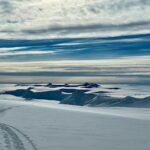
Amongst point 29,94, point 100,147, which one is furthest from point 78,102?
point 100,147

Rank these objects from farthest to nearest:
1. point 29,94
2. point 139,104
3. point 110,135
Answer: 1. point 29,94
2. point 139,104
3. point 110,135

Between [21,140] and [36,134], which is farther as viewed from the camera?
[36,134]

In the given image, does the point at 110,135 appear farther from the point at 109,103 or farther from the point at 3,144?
the point at 109,103

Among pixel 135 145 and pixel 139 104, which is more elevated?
pixel 135 145

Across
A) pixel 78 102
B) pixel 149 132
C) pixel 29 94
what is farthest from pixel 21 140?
pixel 29 94

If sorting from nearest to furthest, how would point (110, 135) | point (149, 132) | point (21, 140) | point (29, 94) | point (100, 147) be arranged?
point (100, 147)
point (21, 140)
point (110, 135)
point (149, 132)
point (29, 94)

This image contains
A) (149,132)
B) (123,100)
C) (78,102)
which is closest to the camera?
(149,132)

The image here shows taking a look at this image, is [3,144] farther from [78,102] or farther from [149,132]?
[78,102]

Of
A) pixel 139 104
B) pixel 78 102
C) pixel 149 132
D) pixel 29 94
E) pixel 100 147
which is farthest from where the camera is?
pixel 29 94

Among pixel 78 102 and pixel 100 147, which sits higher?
pixel 100 147
